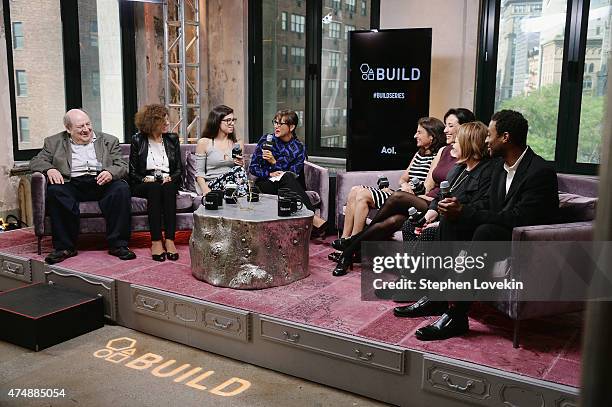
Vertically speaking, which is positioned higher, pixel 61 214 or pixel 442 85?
pixel 442 85

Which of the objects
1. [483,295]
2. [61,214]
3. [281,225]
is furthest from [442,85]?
[61,214]

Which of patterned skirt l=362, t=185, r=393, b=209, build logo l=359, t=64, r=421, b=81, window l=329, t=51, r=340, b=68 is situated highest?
window l=329, t=51, r=340, b=68

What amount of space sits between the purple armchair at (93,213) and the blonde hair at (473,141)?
2254mm

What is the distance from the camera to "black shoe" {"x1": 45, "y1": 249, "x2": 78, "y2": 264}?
4301 mm

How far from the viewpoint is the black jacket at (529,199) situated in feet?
10.1

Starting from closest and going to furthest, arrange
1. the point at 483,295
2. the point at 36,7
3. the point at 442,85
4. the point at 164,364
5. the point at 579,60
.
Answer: the point at 483,295 < the point at 164,364 < the point at 579,60 < the point at 442,85 < the point at 36,7

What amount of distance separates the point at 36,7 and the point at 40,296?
335 cm

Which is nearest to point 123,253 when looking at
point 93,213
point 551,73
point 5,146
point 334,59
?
point 93,213

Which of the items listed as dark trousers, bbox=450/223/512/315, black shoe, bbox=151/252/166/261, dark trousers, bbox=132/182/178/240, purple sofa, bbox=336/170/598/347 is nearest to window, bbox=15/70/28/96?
dark trousers, bbox=132/182/178/240

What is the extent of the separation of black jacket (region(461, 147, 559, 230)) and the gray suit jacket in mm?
2827

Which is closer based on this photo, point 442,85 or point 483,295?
point 483,295

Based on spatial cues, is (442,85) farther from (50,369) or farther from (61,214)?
(50,369)

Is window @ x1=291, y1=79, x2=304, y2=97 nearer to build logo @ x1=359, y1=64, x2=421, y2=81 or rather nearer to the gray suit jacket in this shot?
build logo @ x1=359, y1=64, x2=421, y2=81

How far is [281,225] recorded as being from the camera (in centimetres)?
384
